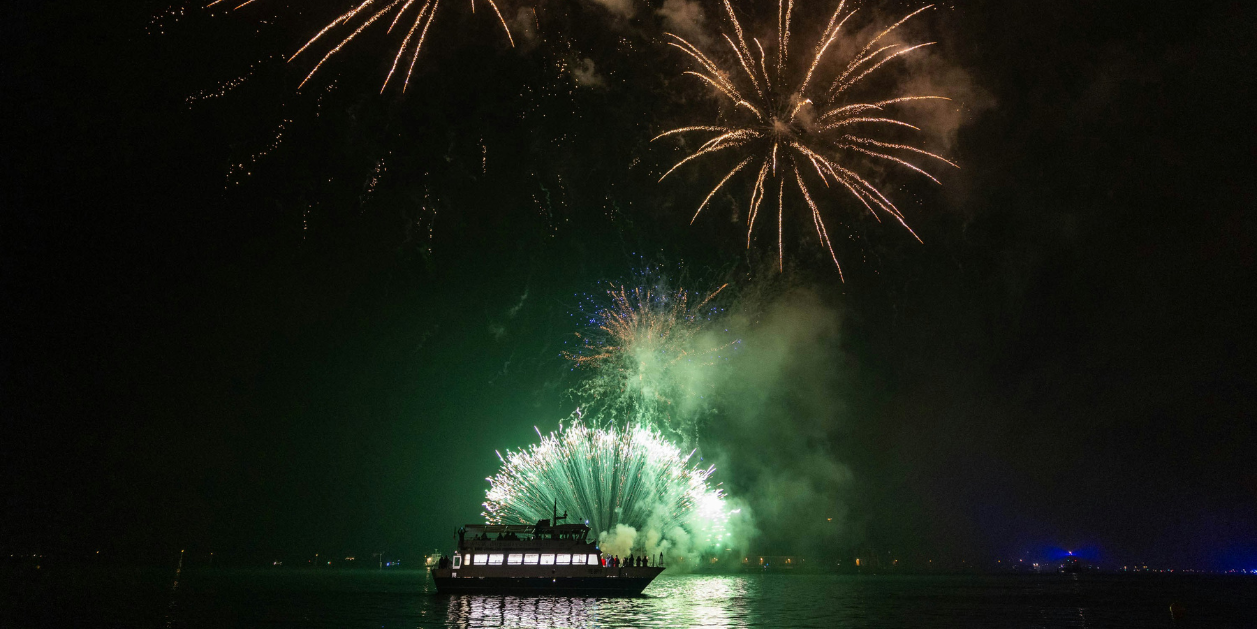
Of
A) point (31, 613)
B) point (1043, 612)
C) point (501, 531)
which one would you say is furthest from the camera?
point (501, 531)

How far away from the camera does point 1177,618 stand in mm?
48844

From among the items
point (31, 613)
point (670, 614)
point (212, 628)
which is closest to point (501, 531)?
point (670, 614)

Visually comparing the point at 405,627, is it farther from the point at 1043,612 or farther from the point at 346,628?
the point at 1043,612

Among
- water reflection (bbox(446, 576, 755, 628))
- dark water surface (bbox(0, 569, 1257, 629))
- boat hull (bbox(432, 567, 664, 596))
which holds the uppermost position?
boat hull (bbox(432, 567, 664, 596))

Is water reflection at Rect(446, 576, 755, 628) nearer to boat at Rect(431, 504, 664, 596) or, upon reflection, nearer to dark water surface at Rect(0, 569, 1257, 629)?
dark water surface at Rect(0, 569, 1257, 629)

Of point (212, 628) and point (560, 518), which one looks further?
point (560, 518)

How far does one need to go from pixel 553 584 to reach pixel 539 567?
4.67ft

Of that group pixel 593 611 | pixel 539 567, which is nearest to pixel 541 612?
pixel 593 611

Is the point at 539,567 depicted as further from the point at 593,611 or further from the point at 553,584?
the point at 593,611

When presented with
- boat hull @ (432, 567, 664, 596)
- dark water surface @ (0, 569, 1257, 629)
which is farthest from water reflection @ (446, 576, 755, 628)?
boat hull @ (432, 567, 664, 596)

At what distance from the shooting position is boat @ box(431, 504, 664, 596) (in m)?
48.9

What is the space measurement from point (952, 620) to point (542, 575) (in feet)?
80.5

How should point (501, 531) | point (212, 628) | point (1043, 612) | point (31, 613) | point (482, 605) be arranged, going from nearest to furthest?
point (212, 628)
point (31, 613)
point (482, 605)
point (1043, 612)
point (501, 531)

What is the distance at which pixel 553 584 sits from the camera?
1927 inches
